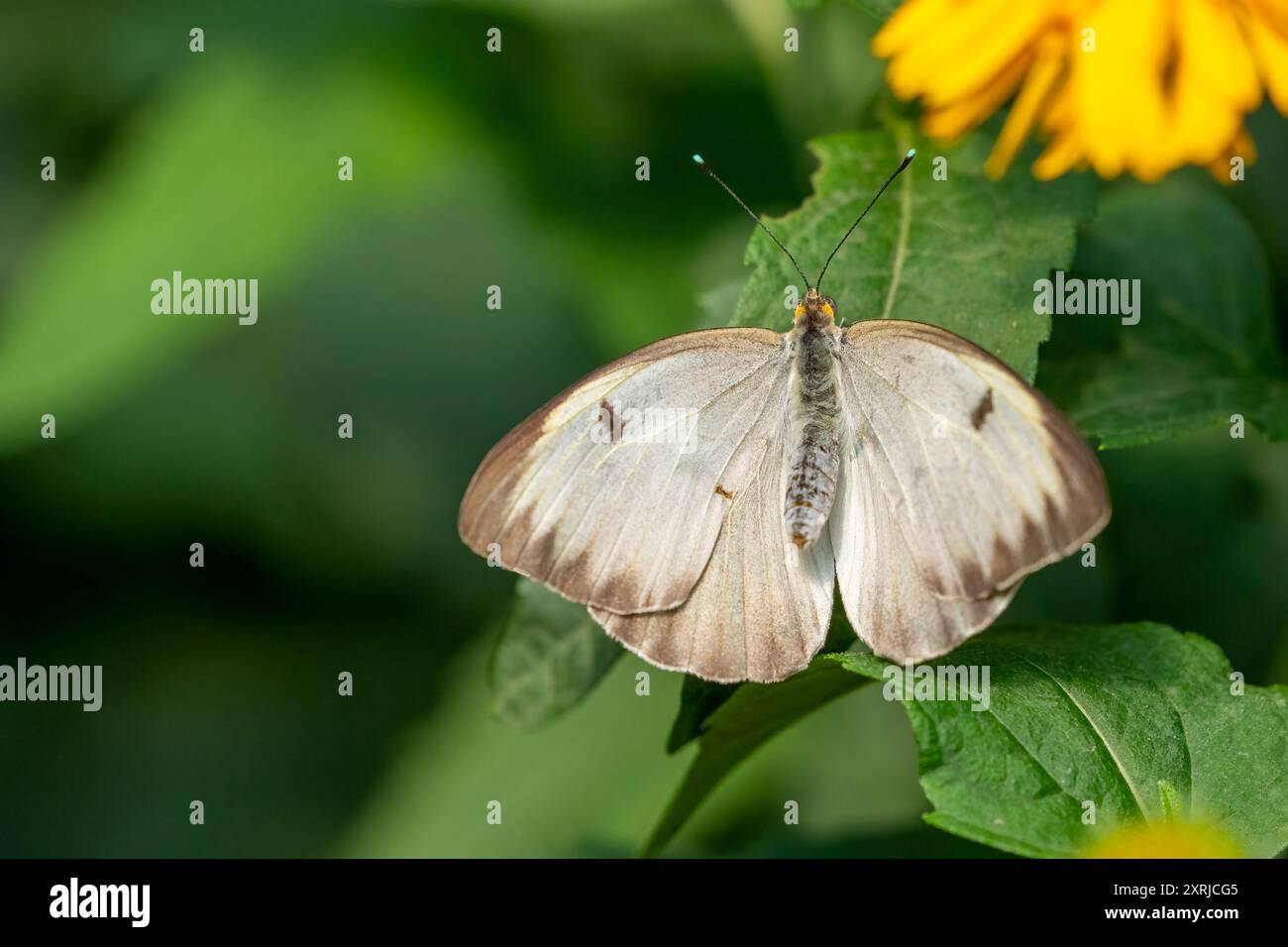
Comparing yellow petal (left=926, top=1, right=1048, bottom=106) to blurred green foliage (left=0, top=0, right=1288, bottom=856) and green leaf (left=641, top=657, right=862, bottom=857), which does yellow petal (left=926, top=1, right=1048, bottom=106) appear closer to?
blurred green foliage (left=0, top=0, right=1288, bottom=856)

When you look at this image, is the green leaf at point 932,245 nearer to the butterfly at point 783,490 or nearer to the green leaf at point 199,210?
the butterfly at point 783,490

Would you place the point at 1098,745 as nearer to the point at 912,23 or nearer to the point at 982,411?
the point at 982,411

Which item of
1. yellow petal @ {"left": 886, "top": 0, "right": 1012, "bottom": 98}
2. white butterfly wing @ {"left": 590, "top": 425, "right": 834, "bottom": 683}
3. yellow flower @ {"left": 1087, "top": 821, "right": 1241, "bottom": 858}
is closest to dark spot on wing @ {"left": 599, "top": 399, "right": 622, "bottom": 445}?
white butterfly wing @ {"left": 590, "top": 425, "right": 834, "bottom": 683}

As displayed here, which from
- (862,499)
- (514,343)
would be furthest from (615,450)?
(514,343)

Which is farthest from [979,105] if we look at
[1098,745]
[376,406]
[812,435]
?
[376,406]

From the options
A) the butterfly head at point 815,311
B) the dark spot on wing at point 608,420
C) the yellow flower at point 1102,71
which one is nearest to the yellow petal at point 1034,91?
the yellow flower at point 1102,71

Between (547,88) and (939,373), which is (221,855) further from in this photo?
(939,373)
